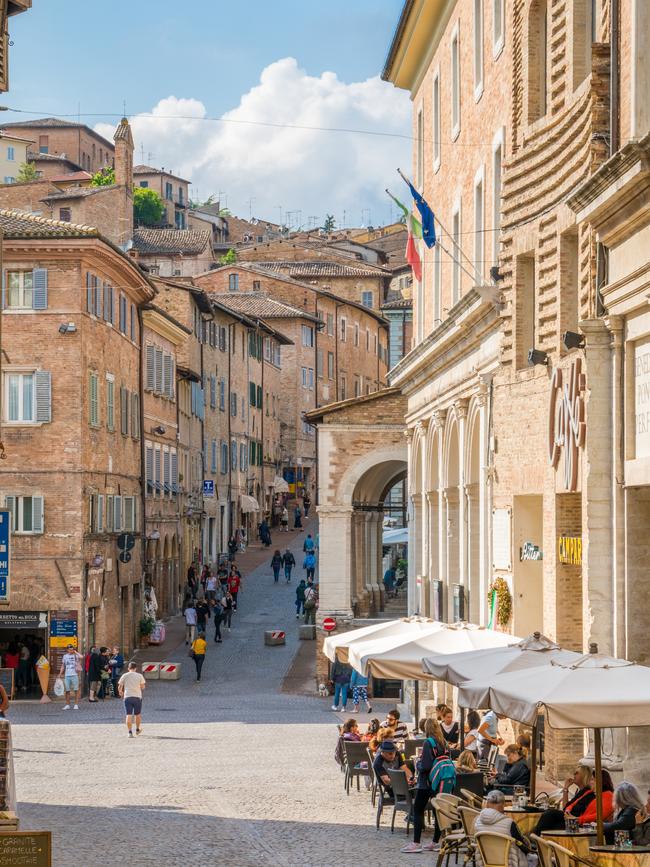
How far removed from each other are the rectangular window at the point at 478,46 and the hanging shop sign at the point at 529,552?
9537 mm

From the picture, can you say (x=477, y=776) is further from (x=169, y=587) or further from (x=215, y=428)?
(x=215, y=428)

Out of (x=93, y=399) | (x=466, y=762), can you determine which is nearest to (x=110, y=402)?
(x=93, y=399)

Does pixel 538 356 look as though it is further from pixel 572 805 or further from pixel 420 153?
pixel 420 153

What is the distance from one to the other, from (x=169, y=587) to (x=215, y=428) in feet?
54.4

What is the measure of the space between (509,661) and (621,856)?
3.48 m

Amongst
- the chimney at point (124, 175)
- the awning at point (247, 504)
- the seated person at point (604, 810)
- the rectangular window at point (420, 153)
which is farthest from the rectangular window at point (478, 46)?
the awning at point (247, 504)

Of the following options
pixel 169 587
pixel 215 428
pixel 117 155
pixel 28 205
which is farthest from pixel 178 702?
pixel 28 205

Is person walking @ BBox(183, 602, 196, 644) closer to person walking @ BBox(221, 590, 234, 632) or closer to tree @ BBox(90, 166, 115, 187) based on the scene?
person walking @ BBox(221, 590, 234, 632)

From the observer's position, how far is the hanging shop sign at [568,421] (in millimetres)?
20062

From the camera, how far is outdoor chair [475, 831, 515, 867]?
47.5 feet

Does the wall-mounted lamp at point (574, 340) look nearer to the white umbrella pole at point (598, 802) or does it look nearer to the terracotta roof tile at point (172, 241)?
the white umbrella pole at point (598, 802)

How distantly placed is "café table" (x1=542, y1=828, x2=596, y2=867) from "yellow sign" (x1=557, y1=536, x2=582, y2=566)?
22.2ft

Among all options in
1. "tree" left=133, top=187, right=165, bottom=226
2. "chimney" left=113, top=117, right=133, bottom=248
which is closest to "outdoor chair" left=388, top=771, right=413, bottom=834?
"chimney" left=113, top=117, right=133, bottom=248

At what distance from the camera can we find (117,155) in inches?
3054
